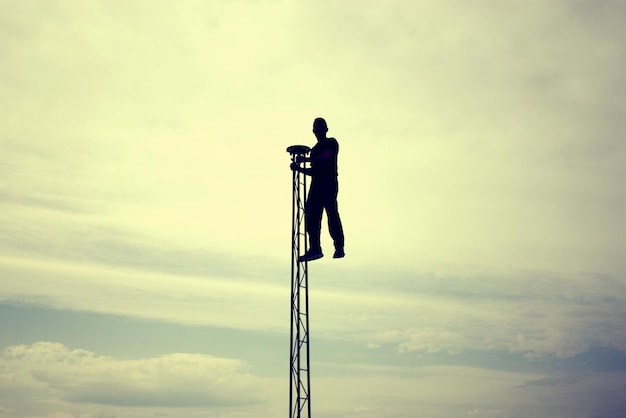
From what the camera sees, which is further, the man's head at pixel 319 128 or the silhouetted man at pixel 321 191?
the man's head at pixel 319 128

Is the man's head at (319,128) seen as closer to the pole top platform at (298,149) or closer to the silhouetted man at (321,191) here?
the silhouetted man at (321,191)

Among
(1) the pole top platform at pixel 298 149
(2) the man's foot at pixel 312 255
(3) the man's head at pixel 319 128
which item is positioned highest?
(3) the man's head at pixel 319 128

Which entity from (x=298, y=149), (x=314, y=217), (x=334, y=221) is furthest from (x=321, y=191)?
(x=298, y=149)

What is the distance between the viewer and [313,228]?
14.6m

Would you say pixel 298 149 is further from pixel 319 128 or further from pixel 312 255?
pixel 312 255

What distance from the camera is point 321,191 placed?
14.6 meters

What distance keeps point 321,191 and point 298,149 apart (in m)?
1.13

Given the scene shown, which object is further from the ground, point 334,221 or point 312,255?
point 334,221

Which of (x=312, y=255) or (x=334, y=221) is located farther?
(x=334, y=221)

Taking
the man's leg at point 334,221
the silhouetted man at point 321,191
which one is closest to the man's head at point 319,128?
the silhouetted man at point 321,191

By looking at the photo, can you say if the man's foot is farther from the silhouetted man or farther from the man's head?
the man's head

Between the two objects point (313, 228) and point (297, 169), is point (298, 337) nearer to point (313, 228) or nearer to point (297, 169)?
point (313, 228)

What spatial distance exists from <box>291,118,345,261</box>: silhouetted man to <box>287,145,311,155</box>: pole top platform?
12 centimetres

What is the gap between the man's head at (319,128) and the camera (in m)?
14.6
